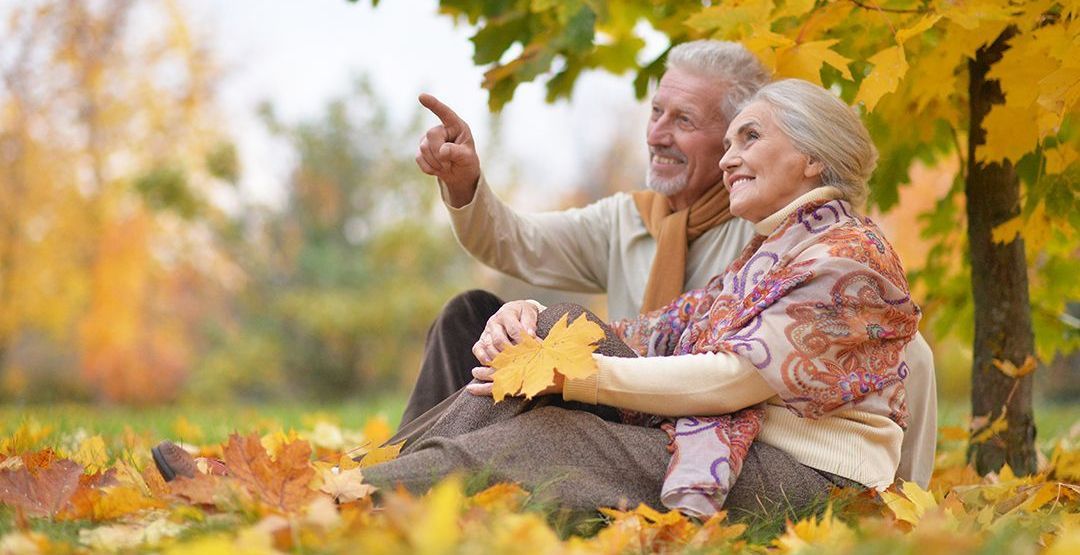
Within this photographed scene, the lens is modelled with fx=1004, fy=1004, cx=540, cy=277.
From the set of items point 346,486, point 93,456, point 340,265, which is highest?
point 346,486

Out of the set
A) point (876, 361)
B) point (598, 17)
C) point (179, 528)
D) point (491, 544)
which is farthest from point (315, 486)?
point (598, 17)

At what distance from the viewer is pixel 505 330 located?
2.32 metres

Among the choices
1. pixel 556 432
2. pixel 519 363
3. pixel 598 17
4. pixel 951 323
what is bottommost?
pixel 951 323

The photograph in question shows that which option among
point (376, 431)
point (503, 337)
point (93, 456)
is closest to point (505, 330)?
point (503, 337)

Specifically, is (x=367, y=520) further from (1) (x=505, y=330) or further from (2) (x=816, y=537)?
(2) (x=816, y=537)

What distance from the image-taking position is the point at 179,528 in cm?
179

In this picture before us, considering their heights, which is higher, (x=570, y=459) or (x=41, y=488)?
(x=41, y=488)

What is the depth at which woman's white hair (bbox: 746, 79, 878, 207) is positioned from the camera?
237 cm

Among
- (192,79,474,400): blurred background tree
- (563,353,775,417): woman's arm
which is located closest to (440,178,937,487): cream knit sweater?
(563,353,775,417): woman's arm

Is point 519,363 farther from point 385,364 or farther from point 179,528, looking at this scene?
point 385,364

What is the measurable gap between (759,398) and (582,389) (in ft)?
1.26

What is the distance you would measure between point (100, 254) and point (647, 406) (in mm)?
13121

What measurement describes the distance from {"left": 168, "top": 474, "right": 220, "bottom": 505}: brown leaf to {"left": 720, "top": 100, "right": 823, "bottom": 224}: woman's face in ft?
4.40

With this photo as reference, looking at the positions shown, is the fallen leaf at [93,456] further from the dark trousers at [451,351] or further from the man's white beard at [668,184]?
the man's white beard at [668,184]
